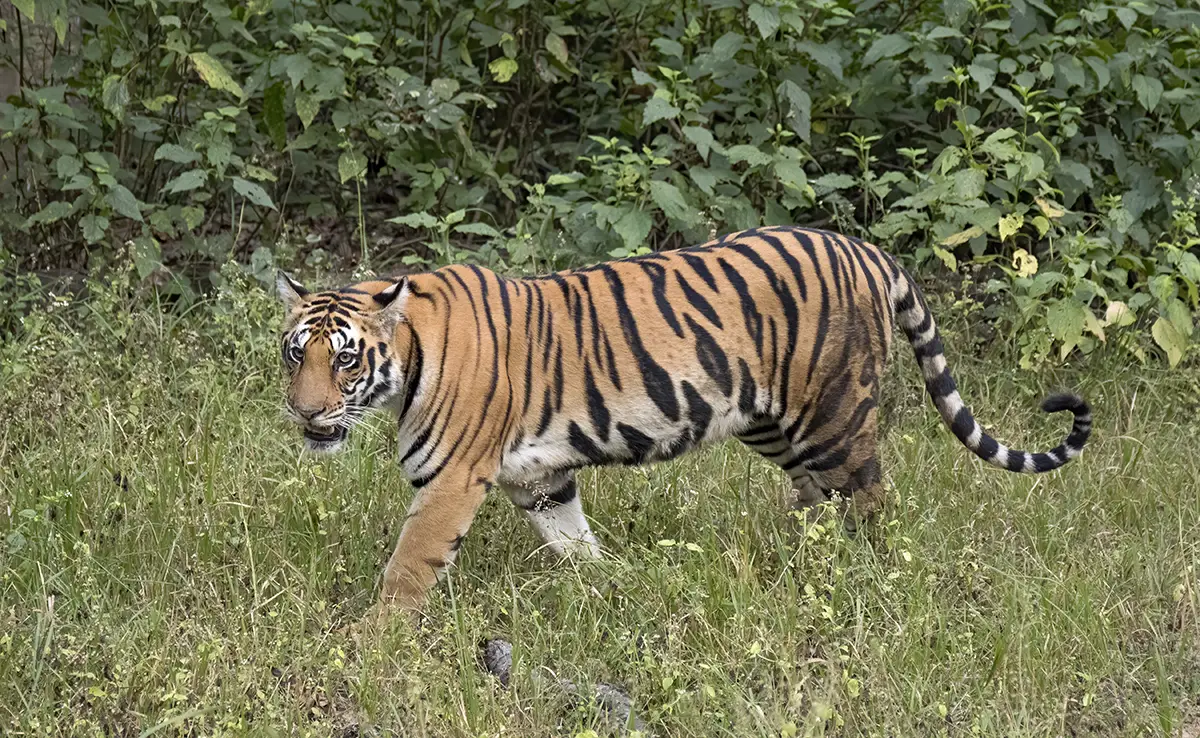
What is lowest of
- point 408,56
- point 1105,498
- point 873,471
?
point 1105,498

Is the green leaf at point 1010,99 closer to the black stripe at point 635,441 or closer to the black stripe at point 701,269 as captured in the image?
the black stripe at point 701,269

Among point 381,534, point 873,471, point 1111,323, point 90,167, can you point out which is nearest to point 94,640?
point 381,534

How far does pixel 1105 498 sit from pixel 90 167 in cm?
430

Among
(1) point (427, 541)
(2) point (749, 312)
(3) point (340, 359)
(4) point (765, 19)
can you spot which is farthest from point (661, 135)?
(1) point (427, 541)

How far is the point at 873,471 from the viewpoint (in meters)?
4.67

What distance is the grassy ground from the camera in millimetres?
3703

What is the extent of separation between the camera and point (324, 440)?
4.12 m

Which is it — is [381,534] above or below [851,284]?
below

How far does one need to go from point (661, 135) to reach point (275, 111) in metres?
1.78

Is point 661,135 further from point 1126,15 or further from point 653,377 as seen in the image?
point 653,377

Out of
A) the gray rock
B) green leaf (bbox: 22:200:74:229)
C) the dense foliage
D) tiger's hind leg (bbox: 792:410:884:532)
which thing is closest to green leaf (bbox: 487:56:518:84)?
Answer: the dense foliage

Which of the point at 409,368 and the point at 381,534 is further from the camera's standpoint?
the point at 381,534

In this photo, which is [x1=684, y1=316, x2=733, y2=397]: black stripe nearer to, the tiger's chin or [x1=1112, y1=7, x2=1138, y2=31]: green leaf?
the tiger's chin

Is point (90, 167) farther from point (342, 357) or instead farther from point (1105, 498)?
point (1105, 498)
